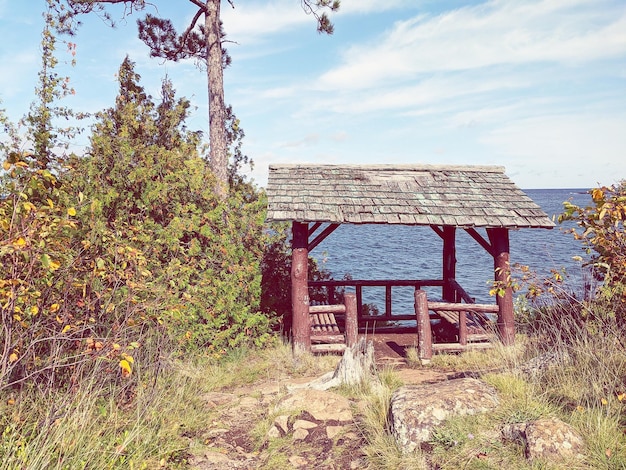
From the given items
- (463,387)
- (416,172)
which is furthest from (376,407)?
(416,172)

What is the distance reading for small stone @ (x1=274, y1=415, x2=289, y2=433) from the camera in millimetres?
5352

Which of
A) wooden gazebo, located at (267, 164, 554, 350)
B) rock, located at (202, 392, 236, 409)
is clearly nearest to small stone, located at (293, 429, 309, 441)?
rock, located at (202, 392, 236, 409)

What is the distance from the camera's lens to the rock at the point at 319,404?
5.55 m

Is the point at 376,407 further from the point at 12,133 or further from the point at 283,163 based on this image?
the point at 12,133

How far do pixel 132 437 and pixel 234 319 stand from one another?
163 inches

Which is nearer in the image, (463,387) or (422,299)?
(463,387)

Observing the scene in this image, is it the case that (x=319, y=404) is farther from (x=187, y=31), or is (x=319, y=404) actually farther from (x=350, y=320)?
(x=187, y=31)

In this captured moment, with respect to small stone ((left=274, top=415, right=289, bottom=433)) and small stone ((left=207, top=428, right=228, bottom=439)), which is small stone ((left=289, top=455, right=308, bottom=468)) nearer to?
small stone ((left=274, top=415, right=289, bottom=433))

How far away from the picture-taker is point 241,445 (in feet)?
16.9

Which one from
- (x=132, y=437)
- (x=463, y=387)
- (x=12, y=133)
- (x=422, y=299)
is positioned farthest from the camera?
(x=12, y=133)

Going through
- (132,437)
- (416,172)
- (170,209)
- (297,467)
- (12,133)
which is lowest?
(297,467)

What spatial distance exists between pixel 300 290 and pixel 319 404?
2.90 m

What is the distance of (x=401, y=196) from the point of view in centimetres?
865

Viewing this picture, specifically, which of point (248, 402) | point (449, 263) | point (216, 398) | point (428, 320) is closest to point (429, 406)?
point (248, 402)
